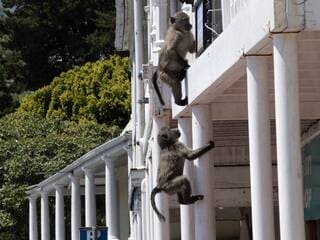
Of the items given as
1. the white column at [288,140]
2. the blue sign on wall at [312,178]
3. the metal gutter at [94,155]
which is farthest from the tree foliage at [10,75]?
the white column at [288,140]

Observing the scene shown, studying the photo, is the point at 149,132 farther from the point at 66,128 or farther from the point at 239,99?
the point at 66,128

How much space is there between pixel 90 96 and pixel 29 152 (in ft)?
35.3

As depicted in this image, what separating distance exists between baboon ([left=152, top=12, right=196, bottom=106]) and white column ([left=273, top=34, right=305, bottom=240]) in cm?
399

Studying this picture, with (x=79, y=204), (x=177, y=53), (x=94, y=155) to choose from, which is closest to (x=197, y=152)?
(x=177, y=53)

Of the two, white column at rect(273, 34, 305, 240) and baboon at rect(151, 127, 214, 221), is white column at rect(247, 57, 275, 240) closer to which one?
white column at rect(273, 34, 305, 240)

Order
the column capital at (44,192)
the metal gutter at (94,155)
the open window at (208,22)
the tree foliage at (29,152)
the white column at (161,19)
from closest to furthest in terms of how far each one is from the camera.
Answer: the open window at (208,22) → the white column at (161,19) → the metal gutter at (94,155) → the column capital at (44,192) → the tree foliage at (29,152)

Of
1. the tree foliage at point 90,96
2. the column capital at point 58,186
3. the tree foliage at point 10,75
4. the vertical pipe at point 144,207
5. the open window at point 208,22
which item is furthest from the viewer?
the tree foliage at point 10,75

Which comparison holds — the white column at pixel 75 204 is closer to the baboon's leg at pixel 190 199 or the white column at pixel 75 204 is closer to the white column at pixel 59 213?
the white column at pixel 59 213

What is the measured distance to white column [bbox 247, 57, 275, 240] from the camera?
28.2 ft

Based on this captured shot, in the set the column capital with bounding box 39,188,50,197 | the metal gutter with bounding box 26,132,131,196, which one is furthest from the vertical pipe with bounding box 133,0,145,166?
the column capital with bounding box 39,188,50,197

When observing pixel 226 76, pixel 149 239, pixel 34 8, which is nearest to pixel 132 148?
pixel 149 239

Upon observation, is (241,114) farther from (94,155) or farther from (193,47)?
(94,155)

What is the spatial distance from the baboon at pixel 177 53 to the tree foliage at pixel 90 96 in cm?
3109

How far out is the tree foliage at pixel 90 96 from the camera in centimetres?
4400
